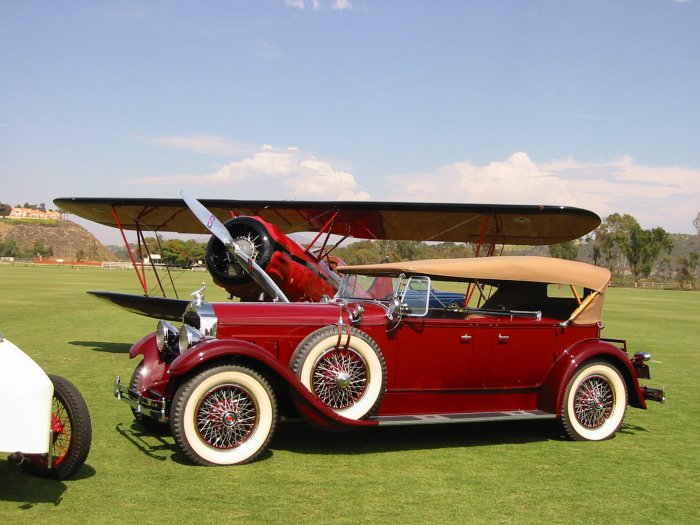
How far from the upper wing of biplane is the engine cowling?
1.02 m

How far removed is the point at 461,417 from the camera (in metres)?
6.12

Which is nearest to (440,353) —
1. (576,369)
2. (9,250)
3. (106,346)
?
(576,369)

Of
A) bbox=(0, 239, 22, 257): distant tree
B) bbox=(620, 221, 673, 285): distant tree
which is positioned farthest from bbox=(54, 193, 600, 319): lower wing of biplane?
bbox=(0, 239, 22, 257): distant tree

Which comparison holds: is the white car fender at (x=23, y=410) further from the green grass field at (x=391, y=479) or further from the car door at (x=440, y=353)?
the car door at (x=440, y=353)

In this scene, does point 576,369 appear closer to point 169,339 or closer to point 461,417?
point 461,417

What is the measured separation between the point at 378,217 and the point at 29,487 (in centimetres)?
947

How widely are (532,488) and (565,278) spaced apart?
233 cm

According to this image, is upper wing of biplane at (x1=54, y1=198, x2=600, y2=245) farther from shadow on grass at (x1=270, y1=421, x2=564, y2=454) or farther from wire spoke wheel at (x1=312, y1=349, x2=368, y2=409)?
wire spoke wheel at (x1=312, y1=349, x2=368, y2=409)

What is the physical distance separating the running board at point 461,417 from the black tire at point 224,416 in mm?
958

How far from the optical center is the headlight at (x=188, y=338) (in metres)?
5.57

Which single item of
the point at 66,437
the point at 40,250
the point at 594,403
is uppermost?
the point at 594,403

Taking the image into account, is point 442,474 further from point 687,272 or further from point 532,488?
point 687,272

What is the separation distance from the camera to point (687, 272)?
96.6m

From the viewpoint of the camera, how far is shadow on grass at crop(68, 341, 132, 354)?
1209 cm
